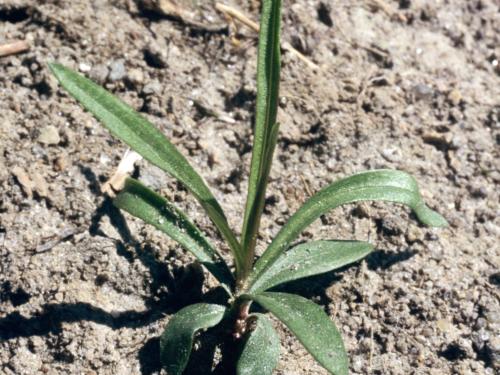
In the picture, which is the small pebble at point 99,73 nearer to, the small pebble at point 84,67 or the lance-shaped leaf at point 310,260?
the small pebble at point 84,67

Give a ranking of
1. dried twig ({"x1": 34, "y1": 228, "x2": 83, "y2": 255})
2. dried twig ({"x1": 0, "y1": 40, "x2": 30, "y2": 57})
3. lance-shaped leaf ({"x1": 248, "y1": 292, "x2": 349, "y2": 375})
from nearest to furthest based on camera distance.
Result: lance-shaped leaf ({"x1": 248, "y1": 292, "x2": 349, "y2": 375}), dried twig ({"x1": 34, "y1": 228, "x2": 83, "y2": 255}), dried twig ({"x1": 0, "y1": 40, "x2": 30, "y2": 57})

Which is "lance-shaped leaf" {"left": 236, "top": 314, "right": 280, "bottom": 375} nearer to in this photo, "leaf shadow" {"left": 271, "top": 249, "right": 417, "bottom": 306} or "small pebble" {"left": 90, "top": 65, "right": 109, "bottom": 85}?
"leaf shadow" {"left": 271, "top": 249, "right": 417, "bottom": 306}

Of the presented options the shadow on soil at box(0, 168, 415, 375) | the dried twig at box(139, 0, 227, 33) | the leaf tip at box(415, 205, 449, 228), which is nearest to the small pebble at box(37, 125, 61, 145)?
the shadow on soil at box(0, 168, 415, 375)

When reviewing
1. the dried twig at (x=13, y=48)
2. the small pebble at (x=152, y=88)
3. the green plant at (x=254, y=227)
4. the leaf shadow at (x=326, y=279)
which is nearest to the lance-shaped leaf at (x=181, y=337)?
the green plant at (x=254, y=227)

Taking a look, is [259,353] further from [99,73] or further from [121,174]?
[99,73]

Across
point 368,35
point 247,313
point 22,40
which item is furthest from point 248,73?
point 247,313

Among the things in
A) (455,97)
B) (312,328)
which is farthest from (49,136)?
(455,97)
